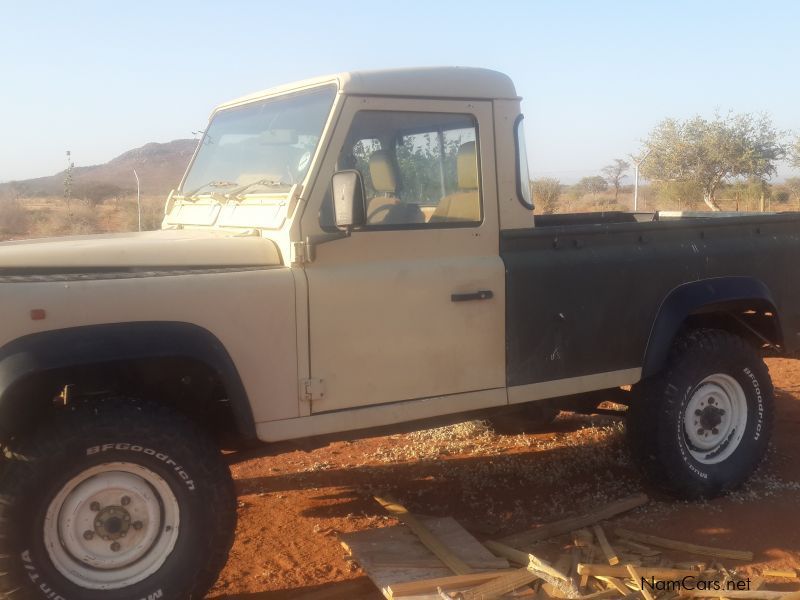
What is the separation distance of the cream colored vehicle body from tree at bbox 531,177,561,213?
1512 cm

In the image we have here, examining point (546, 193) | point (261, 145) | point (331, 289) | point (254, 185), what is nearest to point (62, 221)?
point (546, 193)

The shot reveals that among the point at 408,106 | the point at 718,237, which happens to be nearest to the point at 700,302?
the point at 718,237

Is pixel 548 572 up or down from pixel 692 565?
up

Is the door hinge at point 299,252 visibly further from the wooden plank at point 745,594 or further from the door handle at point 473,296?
the wooden plank at point 745,594

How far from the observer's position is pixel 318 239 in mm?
3568

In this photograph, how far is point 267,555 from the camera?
4055mm

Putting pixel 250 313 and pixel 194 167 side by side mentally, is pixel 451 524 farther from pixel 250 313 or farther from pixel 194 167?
pixel 194 167

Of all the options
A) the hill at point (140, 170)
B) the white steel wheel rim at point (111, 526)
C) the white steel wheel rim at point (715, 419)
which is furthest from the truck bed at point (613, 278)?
the hill at point (140, 170)

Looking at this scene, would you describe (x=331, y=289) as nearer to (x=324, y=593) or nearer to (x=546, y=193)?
(x=324, y=593)

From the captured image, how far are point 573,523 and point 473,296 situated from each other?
53.1 inches

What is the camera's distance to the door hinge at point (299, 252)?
3533mm

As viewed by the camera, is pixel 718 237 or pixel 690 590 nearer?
pixel 690 590

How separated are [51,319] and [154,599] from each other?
1109 millimetres

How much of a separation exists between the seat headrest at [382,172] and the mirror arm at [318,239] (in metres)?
0.36
